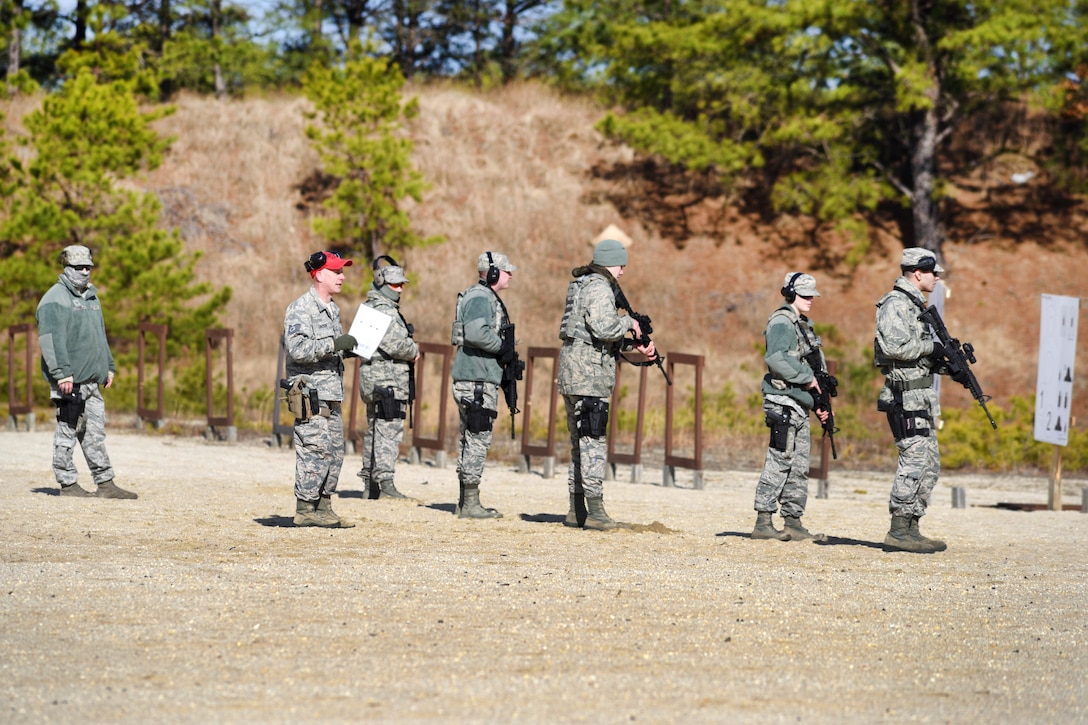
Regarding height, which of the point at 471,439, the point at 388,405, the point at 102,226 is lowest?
the point at 471,439

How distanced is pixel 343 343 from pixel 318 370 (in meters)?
0.27

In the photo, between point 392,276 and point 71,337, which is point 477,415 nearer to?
point 392,276

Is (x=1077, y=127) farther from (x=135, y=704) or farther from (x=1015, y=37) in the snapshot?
(x=135, y=704)

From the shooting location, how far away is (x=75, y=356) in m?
10.3

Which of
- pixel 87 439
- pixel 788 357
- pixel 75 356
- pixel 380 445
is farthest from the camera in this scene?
pixel 380 445

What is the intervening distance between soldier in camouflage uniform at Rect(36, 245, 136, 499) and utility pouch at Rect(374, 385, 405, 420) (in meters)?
2.12

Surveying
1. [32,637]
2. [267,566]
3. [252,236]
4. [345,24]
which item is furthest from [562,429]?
[345,24]

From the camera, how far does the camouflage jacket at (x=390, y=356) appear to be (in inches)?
432

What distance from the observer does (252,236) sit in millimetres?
33688

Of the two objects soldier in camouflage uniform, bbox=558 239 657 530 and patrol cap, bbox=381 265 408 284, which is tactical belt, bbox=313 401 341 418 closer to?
soldier in camouflage uniform, bbox=558 239 657 530

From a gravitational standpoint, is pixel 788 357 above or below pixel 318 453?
above

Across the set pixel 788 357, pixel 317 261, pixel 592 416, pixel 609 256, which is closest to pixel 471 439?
pixel 592 416

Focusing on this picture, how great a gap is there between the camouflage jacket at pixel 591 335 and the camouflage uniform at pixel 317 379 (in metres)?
1.55

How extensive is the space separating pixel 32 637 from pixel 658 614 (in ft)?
9.36
